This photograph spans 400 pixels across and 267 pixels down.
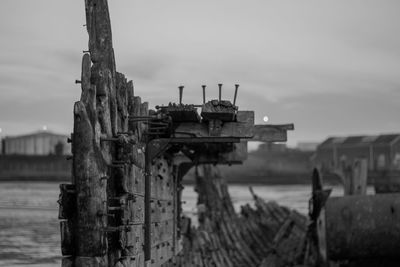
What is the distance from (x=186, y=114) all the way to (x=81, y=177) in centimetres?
293

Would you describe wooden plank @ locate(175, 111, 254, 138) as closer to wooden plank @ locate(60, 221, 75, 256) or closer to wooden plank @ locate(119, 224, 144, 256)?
wooden plank @ locate(119, 224, 144, 256)

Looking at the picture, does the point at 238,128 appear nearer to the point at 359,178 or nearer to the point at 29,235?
the point at 359,178

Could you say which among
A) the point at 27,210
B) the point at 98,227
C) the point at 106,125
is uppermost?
the point at 106,125

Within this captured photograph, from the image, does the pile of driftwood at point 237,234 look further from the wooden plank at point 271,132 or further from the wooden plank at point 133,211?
the wooden plank at point 133,211

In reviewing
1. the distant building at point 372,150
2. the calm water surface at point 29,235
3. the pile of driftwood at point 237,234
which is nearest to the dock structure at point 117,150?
the pile of driftwood at point 237,234

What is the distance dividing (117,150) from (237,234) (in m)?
16.2

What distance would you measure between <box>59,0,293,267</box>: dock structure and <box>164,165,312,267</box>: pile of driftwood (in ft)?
18.8

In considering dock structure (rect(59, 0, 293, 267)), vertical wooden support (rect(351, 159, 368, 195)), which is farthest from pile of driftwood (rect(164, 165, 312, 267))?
dock structure (rect(59, 0, 293, 267))

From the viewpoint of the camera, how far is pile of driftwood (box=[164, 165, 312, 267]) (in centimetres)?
2169

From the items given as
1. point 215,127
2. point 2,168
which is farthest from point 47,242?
point 2,168

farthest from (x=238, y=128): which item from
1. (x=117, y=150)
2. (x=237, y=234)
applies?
(x=237, y=234)

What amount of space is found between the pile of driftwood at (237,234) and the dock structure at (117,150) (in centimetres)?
573

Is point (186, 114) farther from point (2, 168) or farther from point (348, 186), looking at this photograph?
point (2, 168)

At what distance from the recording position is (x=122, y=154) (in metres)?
9.84
